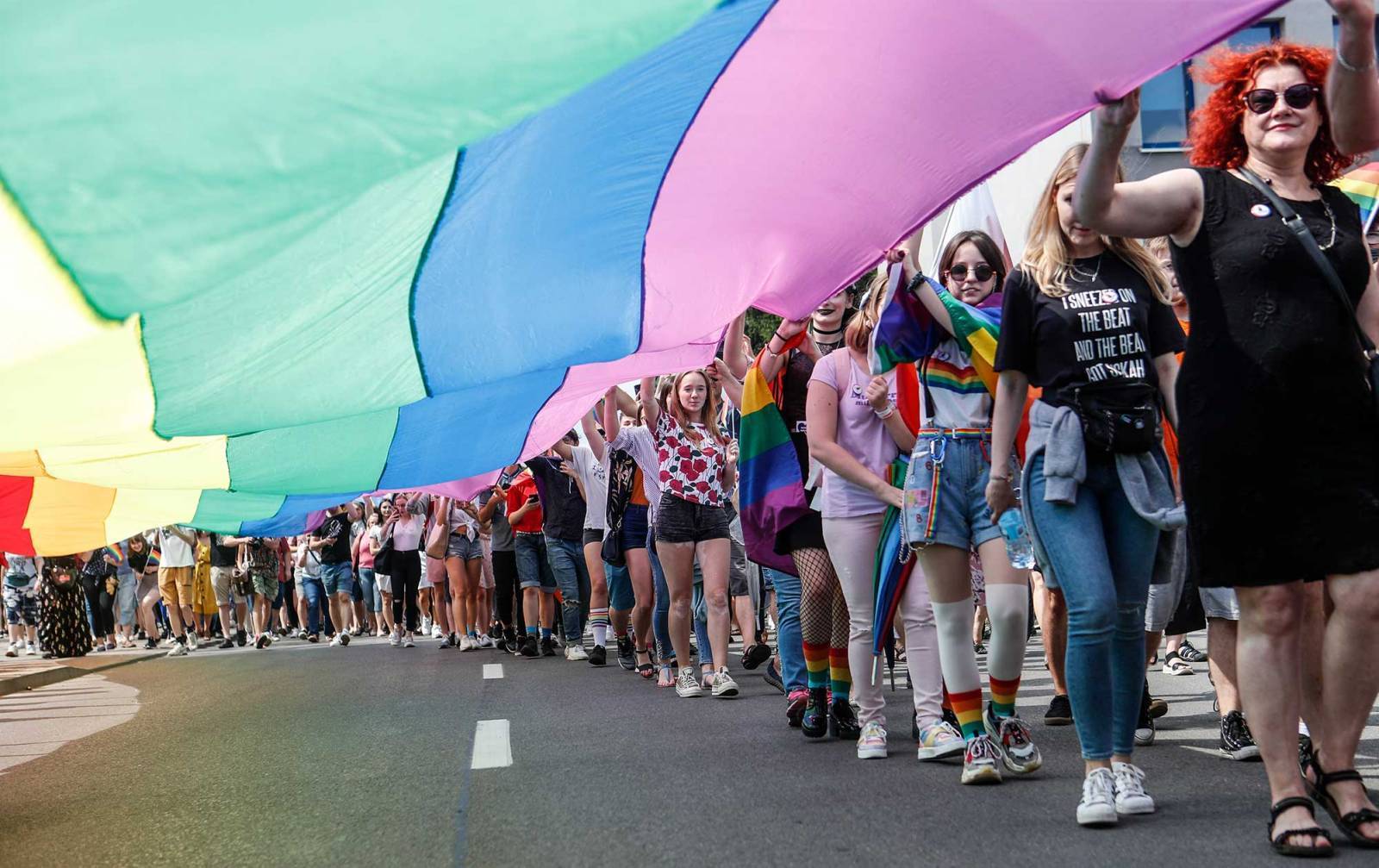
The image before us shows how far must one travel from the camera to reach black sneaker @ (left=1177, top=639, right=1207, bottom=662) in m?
10.2

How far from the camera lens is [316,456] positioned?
8.53 m

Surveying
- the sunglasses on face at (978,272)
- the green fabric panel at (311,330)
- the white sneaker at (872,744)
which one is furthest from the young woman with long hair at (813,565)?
the green fabric panel at (311,330)

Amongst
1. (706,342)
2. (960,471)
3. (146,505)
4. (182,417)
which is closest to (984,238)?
(960,471)

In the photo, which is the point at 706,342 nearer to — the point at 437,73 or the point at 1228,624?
the point at 1228,624

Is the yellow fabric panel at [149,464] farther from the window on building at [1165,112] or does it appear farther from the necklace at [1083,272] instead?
the window on building at [1165,112]

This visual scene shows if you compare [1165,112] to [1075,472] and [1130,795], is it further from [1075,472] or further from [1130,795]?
[1130,795]

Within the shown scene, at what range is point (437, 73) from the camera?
4012mm

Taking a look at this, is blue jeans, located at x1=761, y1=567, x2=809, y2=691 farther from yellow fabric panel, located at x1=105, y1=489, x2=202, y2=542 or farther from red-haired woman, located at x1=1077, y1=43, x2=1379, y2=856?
yellow fabric panel, located at x1=105, y1=489, x2=202, y2=542

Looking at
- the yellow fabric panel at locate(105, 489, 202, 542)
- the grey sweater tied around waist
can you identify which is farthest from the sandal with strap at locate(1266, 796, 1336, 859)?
the yellow fabric panel at locate(105, 489, 202, 542)

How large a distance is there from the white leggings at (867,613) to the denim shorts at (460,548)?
9967 mm

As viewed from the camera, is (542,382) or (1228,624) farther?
(542,382)

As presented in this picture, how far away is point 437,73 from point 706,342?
10.7ft

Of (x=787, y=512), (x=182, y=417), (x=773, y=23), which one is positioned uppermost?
(x=773, y=23)

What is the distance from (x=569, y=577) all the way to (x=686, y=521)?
14.5ft
